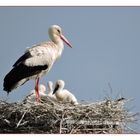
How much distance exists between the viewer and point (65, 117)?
26.3 ft

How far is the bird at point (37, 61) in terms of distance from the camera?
823 cm

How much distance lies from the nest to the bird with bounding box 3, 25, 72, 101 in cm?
20

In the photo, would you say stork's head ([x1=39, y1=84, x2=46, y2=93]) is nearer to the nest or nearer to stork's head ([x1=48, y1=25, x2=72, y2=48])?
stork's head ([x1=48, y1=25, x2=72, y2=48])

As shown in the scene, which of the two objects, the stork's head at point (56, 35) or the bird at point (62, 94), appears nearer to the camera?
the bird at point (62, 94)

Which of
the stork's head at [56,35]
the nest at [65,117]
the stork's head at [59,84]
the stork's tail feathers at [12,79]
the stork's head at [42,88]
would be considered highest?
the stork's head at [56,35]

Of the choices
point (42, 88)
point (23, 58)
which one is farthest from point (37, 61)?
point (42, 88)

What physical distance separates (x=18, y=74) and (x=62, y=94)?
1.36ft

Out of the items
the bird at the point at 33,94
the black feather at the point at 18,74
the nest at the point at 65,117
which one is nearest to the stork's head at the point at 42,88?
the bird at the point at 33,94

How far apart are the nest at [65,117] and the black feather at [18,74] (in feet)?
0.44

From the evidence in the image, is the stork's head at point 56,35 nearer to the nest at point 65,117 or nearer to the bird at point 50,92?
the bird at point 50,92

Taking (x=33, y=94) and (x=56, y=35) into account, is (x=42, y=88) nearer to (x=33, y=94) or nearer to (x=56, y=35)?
(x=33, y=94)

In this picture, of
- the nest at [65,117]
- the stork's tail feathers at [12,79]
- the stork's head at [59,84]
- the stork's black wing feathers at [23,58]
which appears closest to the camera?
the nest at [65,117]

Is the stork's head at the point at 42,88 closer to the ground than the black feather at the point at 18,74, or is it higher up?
higher up

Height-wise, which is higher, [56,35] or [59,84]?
[56,35]
